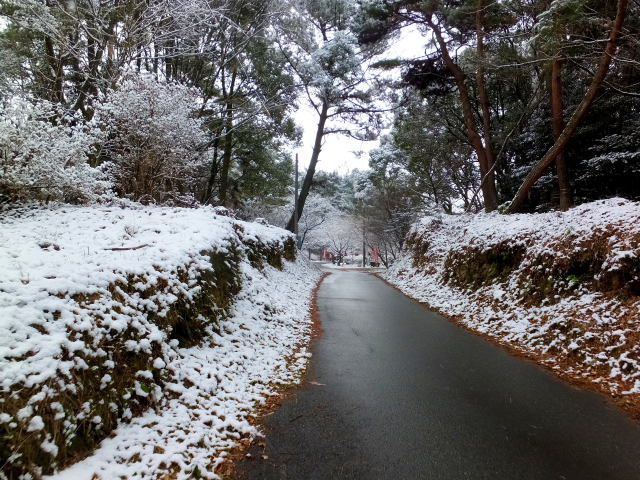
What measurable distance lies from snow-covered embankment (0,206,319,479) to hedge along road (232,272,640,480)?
0.52 m

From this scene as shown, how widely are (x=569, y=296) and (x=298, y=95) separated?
14321mm

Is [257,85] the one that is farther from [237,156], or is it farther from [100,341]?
[100,341]

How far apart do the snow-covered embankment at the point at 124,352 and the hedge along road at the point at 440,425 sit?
1.70ft

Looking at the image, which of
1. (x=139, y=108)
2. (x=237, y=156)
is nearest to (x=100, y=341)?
(x=139, y=108)

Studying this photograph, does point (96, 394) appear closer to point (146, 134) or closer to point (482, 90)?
point (146, 134)

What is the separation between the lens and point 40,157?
6512mm

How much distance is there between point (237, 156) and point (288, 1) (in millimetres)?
7330

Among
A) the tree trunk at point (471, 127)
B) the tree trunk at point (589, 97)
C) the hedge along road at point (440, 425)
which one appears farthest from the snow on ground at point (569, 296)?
the tree trunk at point (471, 127)

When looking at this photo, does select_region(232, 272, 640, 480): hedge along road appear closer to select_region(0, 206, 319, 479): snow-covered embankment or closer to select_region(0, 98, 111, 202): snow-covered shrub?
select_region(0, 206, 319, 479): snow-covered embankment

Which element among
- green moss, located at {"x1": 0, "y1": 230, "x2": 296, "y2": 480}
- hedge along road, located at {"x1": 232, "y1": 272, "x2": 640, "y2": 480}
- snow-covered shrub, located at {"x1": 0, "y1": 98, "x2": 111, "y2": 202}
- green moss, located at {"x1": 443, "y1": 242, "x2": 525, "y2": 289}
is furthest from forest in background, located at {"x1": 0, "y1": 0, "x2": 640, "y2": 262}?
hedge along road, located at {"x1": 232, "y1": 272, "x2": 640, "y2": 480}

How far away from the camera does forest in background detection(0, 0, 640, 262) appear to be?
7.84 m

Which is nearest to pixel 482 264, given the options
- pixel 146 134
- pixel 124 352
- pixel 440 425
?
pixel 440 425

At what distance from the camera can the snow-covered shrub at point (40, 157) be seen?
6305 millimetres

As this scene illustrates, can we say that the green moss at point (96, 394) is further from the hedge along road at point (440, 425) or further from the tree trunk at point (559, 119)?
the tree trunk at point (559, 119)
